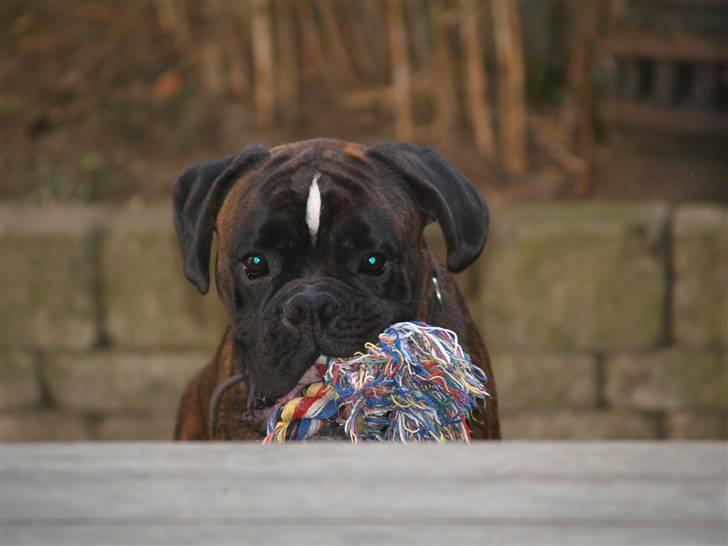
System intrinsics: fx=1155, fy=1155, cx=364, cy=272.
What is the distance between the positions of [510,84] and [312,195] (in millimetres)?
2955

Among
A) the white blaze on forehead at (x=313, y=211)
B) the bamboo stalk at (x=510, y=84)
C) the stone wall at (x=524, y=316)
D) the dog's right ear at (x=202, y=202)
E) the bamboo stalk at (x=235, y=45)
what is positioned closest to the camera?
the white blaze on forehead at (x=313, y=211)

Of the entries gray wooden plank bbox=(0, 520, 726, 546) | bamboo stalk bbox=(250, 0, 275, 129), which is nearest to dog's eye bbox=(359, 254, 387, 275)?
gray wooden plank bbox=(0, 520, 726, 546)

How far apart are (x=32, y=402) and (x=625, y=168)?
3.06 m

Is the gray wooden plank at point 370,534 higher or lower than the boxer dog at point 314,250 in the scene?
higher

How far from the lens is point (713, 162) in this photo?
5594mm

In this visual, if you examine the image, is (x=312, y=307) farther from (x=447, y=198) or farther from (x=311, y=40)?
(x=311, y=40)

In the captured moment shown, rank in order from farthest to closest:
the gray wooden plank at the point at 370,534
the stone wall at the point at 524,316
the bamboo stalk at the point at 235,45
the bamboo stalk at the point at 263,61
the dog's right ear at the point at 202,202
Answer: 1. the bamboo stalk at the point at 235,45
2. the bamboo stalk at the point at 263,61
3. the stone wall at the point at 524,316
4. the dog's right ear at the point at 202,202
5. the gray wooden plank at the point at 370,534

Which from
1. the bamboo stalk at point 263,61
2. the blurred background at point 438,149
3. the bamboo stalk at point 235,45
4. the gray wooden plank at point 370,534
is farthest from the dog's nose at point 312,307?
the bamboo stalk at point 235,45

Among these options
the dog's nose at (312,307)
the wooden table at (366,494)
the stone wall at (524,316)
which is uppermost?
the wooden table at (366,494)

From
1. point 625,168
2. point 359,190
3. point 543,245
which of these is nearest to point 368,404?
point 359,190

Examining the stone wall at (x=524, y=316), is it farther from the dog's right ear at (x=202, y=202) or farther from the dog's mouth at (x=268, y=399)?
the dog's mouth at (x=268, y=399)

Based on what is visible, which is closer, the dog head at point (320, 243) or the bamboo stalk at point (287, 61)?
the dog head at point (320, 243)

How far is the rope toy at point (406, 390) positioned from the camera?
98.0 inches

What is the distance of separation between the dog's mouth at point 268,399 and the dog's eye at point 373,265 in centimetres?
28
